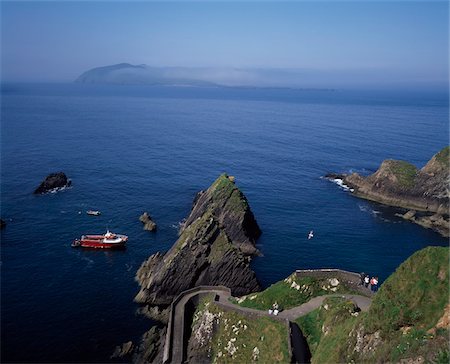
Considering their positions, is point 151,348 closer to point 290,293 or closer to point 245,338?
point 245,338

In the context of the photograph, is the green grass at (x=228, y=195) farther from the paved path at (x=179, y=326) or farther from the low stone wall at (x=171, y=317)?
the paved path at (x=179, y=326)

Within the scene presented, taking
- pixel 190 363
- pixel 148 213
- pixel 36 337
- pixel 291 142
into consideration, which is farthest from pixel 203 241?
pixel 291 142

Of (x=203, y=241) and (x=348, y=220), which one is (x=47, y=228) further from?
(x=348, y=220)

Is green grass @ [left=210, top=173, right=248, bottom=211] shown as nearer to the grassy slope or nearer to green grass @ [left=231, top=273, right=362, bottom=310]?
green grass @ [left=231, top=273, right=362, bottom=310]

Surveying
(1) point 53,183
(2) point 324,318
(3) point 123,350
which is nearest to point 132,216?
(1) point 53,183

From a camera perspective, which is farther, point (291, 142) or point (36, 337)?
point (291, 142)

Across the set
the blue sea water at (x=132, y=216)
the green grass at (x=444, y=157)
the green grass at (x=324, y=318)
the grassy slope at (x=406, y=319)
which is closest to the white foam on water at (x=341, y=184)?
the blue sea water at (x=132, y=216)
